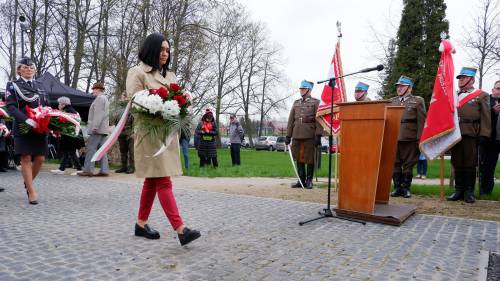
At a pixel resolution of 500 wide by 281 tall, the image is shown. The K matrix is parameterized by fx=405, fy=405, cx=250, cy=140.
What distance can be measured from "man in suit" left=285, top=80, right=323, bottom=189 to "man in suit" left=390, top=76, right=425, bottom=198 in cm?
177

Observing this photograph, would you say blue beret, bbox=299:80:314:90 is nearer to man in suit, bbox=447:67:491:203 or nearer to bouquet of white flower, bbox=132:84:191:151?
man in suit, bbox=447:67:491:203

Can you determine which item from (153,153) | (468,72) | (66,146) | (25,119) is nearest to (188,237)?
(153,153)

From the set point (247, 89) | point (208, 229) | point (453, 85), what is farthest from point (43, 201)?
point (247, 89)

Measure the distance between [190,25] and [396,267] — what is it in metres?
20.0

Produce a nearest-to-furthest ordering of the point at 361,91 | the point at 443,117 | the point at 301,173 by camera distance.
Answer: the point at 443,117
the point at 361,91
the point at 301,173

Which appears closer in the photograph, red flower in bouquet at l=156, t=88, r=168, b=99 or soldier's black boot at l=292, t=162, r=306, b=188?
red flower in bouquet at l=156, t=88, r=168, b=99

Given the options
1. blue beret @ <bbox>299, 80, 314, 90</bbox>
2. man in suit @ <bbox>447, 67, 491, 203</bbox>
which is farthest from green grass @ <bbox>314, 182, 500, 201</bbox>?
blue beret @ <bbox>299, 80, 314, 90</bbox>

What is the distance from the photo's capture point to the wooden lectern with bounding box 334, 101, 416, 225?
16.8ft

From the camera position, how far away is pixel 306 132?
8.80 metres

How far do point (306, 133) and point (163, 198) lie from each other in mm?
5298

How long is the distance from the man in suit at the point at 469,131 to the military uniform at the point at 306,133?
2.75 m

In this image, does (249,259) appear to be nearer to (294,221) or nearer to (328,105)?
(294,221)

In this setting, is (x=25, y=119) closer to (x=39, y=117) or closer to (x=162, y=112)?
(x=39, y=117)

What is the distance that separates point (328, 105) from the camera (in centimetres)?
820
